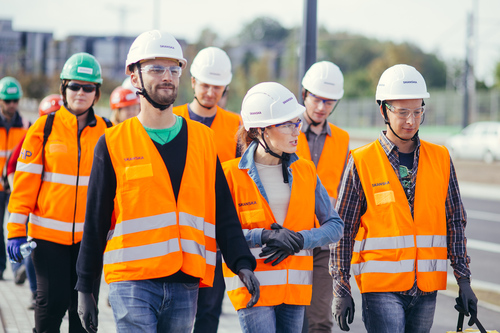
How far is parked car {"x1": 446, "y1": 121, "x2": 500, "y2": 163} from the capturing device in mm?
30875

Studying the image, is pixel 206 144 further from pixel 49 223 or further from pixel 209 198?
pixel 49 223

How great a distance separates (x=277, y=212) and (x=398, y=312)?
0.91 meters

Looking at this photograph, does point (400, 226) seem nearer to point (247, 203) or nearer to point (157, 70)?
point (247, 203)

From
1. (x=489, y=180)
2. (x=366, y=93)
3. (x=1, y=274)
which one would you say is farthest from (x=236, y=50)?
(x=1, y=274)

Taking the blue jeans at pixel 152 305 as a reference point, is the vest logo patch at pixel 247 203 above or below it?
above

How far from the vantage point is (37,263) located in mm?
4797

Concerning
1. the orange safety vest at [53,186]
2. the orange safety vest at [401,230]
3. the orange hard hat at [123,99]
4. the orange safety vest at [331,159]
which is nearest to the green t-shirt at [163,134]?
the orange safety vest at [401,230]

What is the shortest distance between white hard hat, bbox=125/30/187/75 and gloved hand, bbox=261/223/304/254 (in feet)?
3.58

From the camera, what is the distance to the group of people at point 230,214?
342 centimetres

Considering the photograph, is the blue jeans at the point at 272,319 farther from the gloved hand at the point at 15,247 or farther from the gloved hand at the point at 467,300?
the gloved hand at the point at 15,247

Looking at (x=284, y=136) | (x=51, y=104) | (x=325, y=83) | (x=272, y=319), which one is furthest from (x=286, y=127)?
(x=51, y=104)

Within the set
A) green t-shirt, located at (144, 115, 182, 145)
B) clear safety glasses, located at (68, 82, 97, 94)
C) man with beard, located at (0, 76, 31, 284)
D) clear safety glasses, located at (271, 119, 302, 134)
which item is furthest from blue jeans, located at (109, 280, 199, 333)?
man with beard, located at (0, 76, 31, 284)

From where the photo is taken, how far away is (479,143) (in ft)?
104

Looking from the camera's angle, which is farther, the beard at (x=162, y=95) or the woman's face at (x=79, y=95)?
the woman's face at (x=79, y=95)
